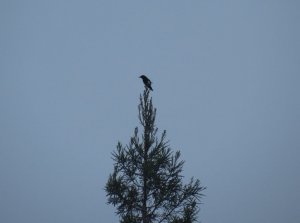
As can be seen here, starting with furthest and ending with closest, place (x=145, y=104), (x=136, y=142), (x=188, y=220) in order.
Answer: (x=145, y=104)
(x=136, y=142)
(x=188, y=220)

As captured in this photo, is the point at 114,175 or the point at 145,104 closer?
the point at 114,175

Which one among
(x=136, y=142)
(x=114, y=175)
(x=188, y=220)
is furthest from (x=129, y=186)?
(x=188, y=220)

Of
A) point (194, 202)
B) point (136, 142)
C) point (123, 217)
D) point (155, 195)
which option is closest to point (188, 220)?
point (194, 202)

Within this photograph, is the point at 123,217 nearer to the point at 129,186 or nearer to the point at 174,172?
the point at 129,186

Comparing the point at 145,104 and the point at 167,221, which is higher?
the point at 145,104

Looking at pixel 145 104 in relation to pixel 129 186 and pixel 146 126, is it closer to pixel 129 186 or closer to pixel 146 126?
pixel 146 126

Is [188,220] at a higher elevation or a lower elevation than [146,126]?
lower

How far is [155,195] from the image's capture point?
10.6 metres

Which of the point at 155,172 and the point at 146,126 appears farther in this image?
the point at 146,126

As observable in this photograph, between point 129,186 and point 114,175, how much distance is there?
56 cm

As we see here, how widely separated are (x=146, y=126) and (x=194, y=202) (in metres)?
2.70

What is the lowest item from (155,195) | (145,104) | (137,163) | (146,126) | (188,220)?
(188,220)

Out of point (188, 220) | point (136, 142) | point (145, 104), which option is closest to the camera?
point (188, 220)

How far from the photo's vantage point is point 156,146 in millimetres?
10641
